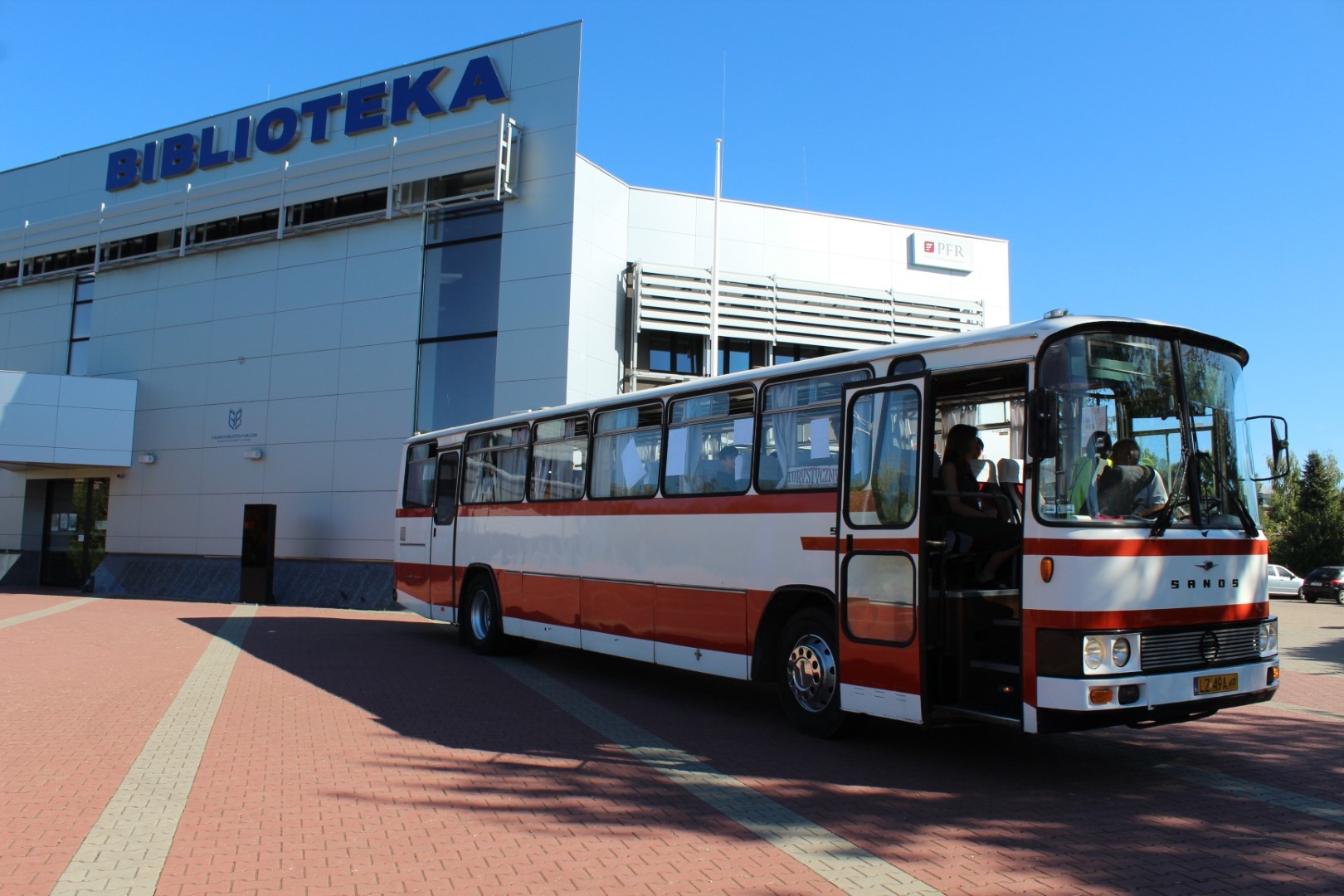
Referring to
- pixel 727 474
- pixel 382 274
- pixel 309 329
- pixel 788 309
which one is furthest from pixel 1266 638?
pixel 309 329

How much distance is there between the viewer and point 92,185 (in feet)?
93.1

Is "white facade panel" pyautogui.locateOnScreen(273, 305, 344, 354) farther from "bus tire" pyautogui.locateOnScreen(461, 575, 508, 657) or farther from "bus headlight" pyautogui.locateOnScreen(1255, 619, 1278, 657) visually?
"bus headlight" pyautogui.locateOnScreen(1255, 619, 1278, 657)

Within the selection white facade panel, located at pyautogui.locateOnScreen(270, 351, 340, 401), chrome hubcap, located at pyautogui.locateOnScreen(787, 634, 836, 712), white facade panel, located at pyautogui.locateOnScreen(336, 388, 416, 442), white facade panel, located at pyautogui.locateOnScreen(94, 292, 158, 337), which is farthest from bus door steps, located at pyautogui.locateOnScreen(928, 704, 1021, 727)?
white facade panel, located at pyautogui.locateOnScreen(94, 292, 158, 337)

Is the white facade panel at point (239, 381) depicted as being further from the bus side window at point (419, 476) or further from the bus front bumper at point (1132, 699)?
the bus front bumper at point (1132, 699)

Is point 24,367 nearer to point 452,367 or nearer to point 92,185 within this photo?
point 92,185

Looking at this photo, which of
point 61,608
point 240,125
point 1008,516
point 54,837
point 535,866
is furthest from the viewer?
point 240,125

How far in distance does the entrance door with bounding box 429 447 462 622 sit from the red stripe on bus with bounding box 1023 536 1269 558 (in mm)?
9331

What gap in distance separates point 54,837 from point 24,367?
2975 centimetres

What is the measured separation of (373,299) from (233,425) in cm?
536

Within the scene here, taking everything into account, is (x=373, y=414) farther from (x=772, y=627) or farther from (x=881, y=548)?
(x=881, y=548)

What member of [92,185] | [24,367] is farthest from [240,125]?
[24,367]

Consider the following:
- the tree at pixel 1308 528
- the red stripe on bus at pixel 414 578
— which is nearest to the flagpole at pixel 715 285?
the red stripe on bus at pixel 414 578

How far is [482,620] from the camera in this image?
43.7ft

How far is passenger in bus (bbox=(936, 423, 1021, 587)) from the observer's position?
7.25 m
